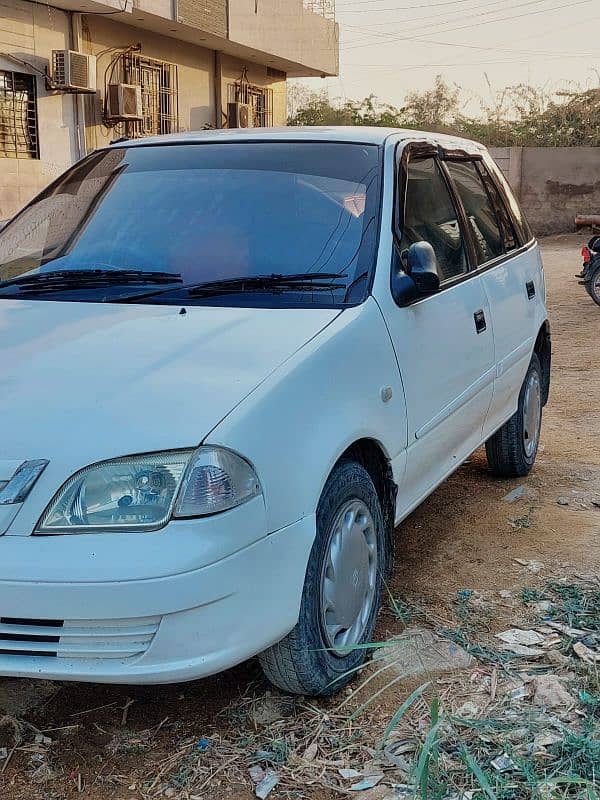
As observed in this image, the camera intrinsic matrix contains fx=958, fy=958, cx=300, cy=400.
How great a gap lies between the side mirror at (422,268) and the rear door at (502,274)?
101 cm

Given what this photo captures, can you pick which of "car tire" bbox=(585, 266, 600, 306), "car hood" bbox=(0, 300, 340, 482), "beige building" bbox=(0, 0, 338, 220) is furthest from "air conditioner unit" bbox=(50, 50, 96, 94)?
"car hood" bbox=(0, 300, 340, 482)

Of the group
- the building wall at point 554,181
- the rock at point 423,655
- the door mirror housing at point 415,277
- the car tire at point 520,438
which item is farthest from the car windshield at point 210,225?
the building wall at point 554,181

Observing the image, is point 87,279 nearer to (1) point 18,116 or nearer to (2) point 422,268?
(2) point 422,268

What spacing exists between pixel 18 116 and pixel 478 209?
1090 centimetres

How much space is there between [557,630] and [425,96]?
124 feet

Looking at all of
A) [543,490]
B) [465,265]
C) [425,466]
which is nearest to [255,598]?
[425,466]

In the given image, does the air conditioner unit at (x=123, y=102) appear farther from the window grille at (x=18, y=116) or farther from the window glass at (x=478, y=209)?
the window glass at (x=478, y=209)

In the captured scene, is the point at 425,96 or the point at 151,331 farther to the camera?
the point at 425,96

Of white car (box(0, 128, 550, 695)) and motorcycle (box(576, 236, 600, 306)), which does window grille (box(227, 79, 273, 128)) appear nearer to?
motorcycle (box(576, 236, 600, 306))

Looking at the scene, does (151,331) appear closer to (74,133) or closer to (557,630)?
(557,630)

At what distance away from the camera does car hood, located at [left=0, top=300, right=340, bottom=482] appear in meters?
2.40

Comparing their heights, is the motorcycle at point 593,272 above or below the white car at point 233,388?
below

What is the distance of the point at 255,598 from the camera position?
2.45 m

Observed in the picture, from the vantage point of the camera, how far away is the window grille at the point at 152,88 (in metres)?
16.2
